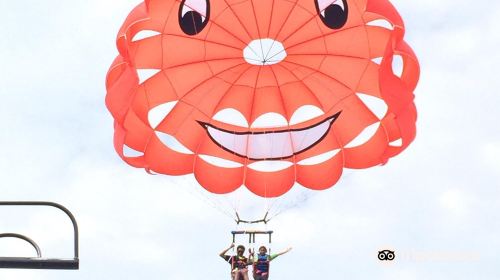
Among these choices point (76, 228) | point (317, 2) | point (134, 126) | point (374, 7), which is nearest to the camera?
point (76, 228)

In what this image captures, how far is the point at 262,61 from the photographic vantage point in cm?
1641

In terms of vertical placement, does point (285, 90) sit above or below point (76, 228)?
above

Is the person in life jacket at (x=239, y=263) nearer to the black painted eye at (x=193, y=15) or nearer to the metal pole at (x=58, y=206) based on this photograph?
the black painted eye at (x=193, y=15)

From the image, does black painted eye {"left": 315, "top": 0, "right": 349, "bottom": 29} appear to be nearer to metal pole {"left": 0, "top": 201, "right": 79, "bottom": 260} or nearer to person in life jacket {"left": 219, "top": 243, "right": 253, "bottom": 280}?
person in life jacket {"left": 219, "top": 243, "right": 253, "bottom": 280}

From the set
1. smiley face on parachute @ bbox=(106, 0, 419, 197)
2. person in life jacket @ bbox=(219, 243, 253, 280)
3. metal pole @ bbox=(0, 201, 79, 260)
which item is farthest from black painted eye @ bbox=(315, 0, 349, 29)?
metal pole @ bbox=(0, 201, 79, 260)

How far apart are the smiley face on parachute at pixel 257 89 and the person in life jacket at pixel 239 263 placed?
7.17 feet

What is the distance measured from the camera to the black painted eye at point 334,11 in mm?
15484

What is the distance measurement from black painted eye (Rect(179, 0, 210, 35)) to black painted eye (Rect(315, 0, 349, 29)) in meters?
2.19

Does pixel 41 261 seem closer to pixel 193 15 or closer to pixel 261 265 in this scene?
pixel 261 265

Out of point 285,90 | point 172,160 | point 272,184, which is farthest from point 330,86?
point 172,160

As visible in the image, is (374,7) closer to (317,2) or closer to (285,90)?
(317,2)

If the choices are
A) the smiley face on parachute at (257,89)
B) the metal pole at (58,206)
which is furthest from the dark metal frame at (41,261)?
the smiley face on parachute at (257,89)

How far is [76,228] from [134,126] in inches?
436

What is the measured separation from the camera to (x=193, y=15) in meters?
15.8
